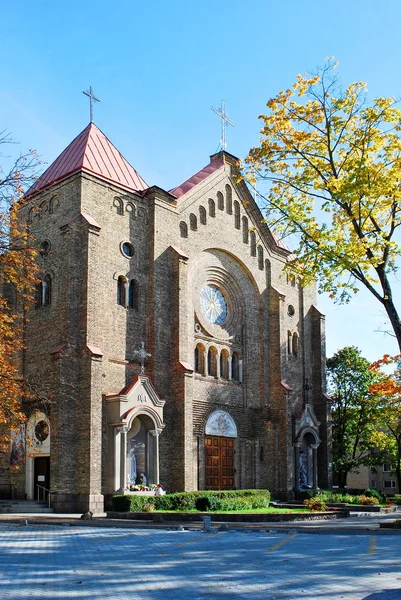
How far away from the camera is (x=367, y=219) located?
844 inches

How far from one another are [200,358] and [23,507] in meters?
11.8

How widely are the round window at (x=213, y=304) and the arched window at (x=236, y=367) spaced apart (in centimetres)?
212

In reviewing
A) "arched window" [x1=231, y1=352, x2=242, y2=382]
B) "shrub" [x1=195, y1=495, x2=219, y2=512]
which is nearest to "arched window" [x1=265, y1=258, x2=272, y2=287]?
"arched window" [x1=231, y1=352, x2=242, y2=382]

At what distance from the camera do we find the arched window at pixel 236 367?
37.4 m

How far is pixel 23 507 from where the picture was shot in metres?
27.2

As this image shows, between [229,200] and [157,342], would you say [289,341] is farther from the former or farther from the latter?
[157,342]

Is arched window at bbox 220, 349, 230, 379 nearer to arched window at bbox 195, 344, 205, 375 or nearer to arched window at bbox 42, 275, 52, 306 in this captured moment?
arched window at bbox 195, 344, 205, 375

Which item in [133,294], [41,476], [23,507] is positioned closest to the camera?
[23,507]

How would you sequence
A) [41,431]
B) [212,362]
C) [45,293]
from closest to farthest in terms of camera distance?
[41,431]
[45,293]
[212,362]

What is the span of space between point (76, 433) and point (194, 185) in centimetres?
1499

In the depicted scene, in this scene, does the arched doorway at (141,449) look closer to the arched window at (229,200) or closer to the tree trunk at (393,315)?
the tree trunk at (393,315)

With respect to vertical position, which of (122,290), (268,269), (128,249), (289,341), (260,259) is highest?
(260,259)

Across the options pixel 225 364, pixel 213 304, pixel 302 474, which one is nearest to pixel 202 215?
pixel 213 304

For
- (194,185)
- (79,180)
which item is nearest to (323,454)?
(194,185)
